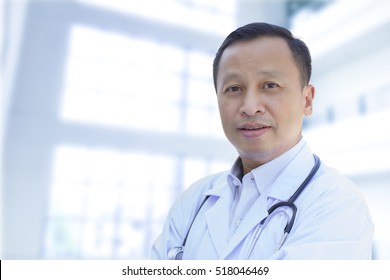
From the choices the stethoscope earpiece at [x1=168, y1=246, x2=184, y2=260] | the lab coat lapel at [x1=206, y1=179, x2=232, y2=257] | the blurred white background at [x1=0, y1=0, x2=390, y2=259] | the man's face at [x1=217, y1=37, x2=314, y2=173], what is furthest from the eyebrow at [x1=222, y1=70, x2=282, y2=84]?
the blurred white background at [x1=0, y1=0, x2=390, y2=259]

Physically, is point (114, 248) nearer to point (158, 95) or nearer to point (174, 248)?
point (158, 95)

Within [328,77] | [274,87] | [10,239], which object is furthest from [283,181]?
[328,77]

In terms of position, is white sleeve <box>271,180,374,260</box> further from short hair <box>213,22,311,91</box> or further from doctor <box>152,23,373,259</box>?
short hair <box>213,22,311,91</box>

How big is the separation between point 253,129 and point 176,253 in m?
0.32

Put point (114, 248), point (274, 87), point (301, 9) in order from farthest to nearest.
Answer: point (301, 9), point (114, 248), point (274, 87)

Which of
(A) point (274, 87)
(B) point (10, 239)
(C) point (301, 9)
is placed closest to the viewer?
(A) point (274, 87)

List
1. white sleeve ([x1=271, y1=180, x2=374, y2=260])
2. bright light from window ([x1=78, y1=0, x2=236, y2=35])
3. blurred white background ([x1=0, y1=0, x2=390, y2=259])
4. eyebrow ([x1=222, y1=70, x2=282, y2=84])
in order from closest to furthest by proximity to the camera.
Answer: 1. white sleeve ([x1=271, y1=180, x2=374, y2=260])
2. eyebrow ([x1=222, y1=70, x2=282, y2=84])
3. blurred white background ([x1=0, y1=0, x2=390, y2=259])
4. bright light from window ([x1=78, y1=0, x2=236, y2=35])

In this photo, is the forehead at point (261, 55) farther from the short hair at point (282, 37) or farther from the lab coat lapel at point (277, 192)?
the lab coat lapel at point (277, 192)

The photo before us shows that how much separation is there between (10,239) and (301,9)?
17.9ft

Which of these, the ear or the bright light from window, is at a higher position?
the bright light from window

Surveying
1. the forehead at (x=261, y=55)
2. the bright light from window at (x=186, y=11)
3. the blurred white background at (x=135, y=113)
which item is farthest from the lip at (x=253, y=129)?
the bright light from window at (x=186, y=11)

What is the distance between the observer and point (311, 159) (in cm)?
77

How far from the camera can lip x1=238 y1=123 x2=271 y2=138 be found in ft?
2.24

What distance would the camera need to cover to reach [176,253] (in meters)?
0.75
